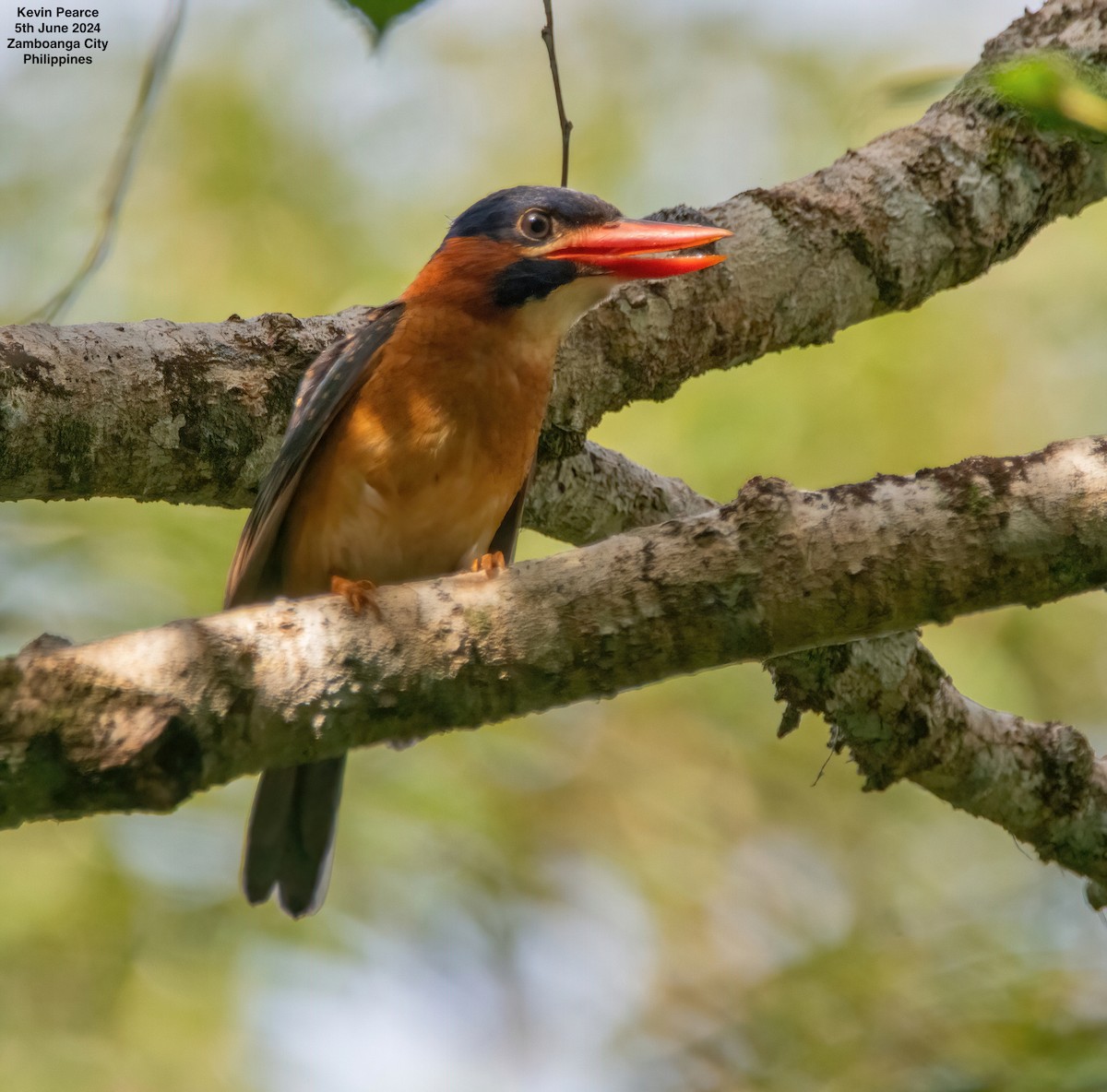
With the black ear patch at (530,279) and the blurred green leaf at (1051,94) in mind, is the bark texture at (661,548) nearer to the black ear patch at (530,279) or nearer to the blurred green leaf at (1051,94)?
the black ear patch at (530,279)

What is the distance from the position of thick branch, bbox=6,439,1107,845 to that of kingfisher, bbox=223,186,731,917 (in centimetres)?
128

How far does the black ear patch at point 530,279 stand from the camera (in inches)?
164

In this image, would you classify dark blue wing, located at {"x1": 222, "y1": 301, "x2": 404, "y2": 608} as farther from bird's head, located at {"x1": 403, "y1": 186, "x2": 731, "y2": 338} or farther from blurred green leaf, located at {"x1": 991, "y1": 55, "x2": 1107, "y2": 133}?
blurred green leaf, located at {"x1": 991, "y1": 55, "x2": 1107, "y2": 133}

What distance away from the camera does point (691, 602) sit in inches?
97.8

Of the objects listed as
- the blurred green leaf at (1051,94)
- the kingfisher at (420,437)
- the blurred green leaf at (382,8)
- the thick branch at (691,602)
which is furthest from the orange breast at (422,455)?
the blurred green leaf at (1051,94)

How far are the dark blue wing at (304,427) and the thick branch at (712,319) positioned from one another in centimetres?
6

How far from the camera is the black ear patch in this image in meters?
4.17

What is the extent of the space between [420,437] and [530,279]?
27.6 inches

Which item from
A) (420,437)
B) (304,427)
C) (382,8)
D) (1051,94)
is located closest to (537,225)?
(420,437)

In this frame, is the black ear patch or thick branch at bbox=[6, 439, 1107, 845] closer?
thick branch at bbox=[6, 439, 1107, 845]

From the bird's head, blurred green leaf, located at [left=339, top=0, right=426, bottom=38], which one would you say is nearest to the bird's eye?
the bird's head

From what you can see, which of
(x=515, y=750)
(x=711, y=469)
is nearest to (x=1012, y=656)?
(x=711, y=469)

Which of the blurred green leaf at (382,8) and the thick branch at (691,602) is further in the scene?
the thick branch at (691,602)

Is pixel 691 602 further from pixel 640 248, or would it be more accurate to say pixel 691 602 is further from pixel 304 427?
pixel 640 248
